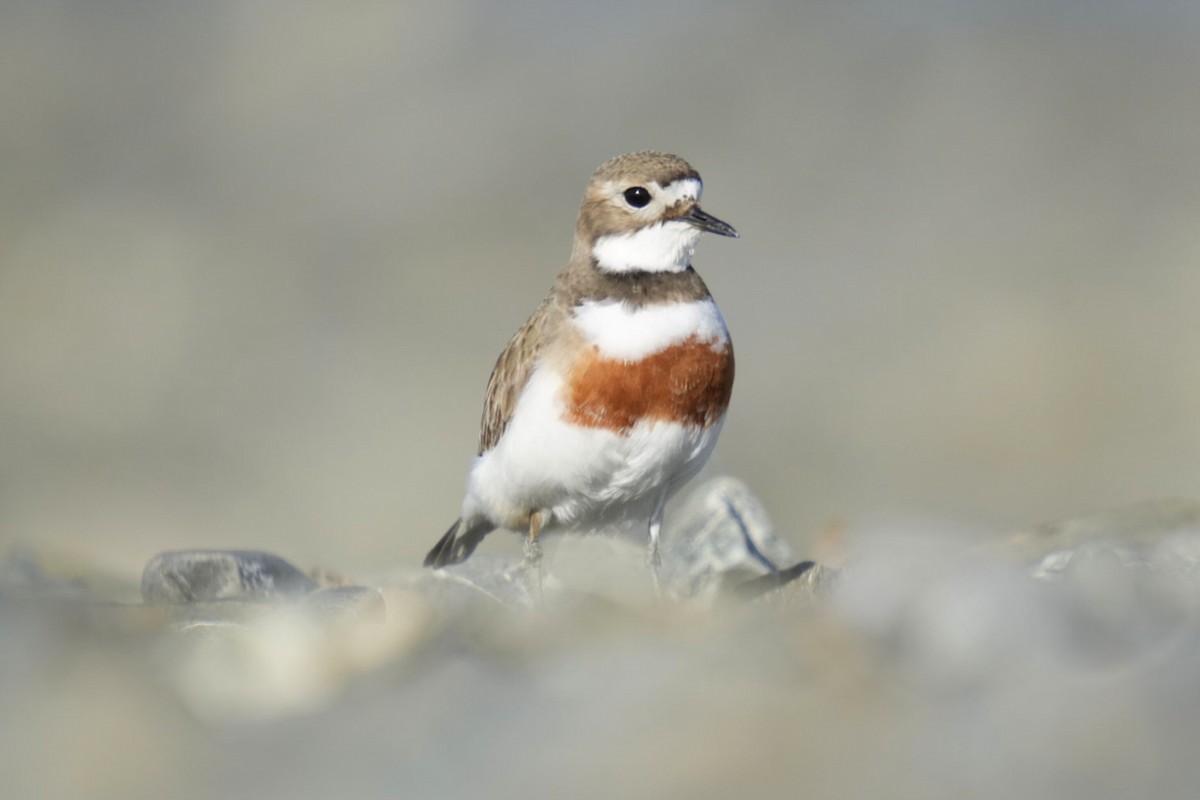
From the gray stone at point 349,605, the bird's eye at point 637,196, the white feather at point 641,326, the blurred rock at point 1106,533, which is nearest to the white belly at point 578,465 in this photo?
the white feather at point 641,326

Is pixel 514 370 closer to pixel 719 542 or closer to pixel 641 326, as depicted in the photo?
pixel 641 326

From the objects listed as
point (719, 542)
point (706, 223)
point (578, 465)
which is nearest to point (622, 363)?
point (578, 465)

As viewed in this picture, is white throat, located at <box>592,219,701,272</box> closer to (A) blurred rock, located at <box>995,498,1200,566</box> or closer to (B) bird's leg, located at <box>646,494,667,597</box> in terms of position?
(B) bird's leg, located at <box>646,494,667,597</box>

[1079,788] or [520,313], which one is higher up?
[520,313]

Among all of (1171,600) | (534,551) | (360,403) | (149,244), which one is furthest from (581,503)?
(149,244)

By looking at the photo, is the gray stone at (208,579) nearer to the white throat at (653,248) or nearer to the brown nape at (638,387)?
the brown nape at (638,387)

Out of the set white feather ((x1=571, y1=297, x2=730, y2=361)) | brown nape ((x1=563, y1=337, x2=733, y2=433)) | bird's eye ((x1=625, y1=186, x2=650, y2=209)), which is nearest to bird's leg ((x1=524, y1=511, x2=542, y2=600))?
brown nape ((x1=563, y1=337, x2=733, y2=433))

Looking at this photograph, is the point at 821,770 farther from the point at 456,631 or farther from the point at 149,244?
the point at 149,244
